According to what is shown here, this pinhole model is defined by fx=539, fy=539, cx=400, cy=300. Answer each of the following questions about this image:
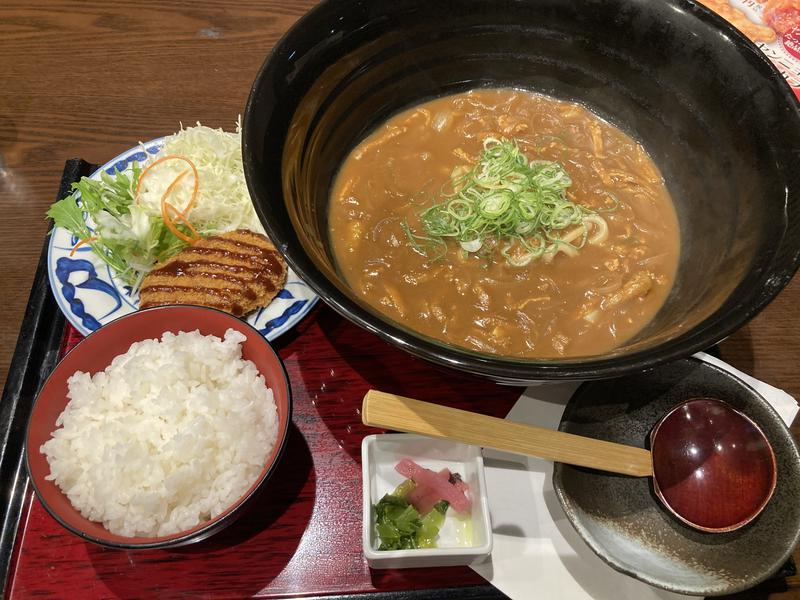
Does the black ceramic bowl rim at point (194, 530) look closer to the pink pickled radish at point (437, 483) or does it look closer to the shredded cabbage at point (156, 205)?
the pink pickled radish at point (437, 483)

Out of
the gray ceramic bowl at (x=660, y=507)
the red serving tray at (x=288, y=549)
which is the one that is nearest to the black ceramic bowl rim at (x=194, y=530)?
the red serving tray at (x=288, y=549)

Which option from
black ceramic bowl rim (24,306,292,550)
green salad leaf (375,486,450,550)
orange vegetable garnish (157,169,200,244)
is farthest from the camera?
orange vegetable garnish (157,169,200,244)

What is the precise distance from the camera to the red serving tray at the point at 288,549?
5.50 ft

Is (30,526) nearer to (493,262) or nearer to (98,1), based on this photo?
(493,262)

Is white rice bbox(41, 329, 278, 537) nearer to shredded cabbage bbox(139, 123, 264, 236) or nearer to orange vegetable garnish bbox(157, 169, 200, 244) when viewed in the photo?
orange vegetable garnish bbox(157, 169, 200, 244)

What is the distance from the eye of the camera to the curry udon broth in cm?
182

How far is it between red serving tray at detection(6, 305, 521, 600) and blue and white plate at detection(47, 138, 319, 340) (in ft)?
1.27

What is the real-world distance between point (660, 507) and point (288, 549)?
122 cm

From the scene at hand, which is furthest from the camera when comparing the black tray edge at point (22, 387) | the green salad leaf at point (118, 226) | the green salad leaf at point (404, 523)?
the green salad leaf at point (118, 226)

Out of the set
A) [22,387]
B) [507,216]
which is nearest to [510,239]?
[507,216]

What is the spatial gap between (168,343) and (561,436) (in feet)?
4.49

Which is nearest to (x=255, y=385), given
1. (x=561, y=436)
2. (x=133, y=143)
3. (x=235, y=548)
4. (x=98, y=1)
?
(x=235, y=548)

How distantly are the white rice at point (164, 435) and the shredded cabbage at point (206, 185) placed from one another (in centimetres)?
87

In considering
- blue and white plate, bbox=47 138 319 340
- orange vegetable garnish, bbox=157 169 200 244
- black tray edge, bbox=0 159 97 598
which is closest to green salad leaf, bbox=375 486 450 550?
blue and white plate, bbox=47 138 319 340
